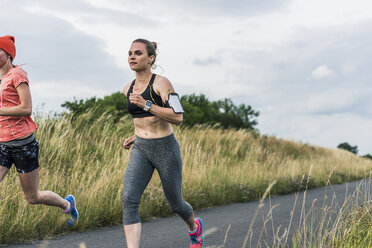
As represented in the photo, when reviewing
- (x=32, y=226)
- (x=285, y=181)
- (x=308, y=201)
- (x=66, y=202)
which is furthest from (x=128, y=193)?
(x=285, y=181)

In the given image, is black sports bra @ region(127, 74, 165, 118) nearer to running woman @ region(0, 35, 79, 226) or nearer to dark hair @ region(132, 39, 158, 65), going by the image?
dark hair @ region(132, 39, 158, 65)

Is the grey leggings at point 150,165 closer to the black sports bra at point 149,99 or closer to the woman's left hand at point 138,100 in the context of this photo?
the black sports bra at point 149,99

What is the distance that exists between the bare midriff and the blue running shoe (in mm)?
2142

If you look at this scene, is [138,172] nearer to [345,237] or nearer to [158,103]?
[158,103]

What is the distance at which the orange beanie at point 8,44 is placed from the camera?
4941 millimetres

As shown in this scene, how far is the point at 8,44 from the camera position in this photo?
16.4 ft

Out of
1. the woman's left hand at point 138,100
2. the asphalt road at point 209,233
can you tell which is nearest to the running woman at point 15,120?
the asphalt road at point 209,233

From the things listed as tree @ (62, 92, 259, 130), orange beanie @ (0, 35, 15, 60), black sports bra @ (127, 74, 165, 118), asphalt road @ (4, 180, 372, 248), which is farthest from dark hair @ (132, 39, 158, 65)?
tree @ (62, 92, 259, 130)

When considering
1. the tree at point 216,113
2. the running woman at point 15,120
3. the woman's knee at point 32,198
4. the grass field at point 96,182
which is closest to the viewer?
the running woman at point 15,120

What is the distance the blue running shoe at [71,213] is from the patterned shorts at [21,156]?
106cm

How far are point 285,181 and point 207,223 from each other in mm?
6282

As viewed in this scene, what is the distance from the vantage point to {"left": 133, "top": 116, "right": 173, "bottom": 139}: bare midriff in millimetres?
4242

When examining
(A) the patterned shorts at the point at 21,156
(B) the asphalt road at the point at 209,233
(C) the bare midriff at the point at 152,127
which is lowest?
(B) the asphalt road at the point at 209,233

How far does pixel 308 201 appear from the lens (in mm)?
10625
